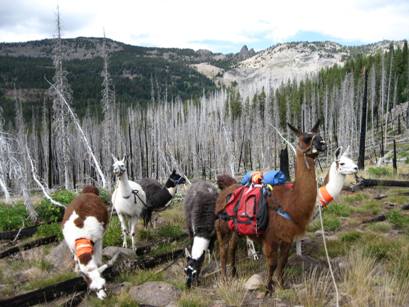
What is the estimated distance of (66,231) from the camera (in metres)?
6.77

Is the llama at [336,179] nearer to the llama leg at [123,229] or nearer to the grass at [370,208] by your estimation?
the llama leg at [123,229]

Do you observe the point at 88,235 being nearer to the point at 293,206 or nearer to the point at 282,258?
the point at 282,258

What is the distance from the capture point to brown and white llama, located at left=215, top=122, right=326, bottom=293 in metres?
5.90

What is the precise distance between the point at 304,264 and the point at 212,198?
206cm

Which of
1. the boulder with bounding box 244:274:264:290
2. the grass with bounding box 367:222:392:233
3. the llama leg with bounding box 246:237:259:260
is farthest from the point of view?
the grass with bounding box 367:222:392:233

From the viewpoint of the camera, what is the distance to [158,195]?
36.1 feet

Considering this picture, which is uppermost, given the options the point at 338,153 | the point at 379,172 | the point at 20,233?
the point at 338,153

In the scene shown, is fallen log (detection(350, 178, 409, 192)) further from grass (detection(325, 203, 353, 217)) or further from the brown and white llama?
the brown and white llama

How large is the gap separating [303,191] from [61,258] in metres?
5.59

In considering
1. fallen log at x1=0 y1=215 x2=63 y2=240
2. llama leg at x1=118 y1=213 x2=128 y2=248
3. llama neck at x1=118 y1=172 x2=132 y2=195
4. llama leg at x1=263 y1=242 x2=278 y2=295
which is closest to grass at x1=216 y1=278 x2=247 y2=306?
llama leg at x1=263 y1=242 x2=278 y2=295

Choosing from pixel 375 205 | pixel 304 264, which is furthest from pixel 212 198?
pixel 375 205

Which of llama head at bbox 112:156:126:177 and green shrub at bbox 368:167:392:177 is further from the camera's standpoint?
green shrub at bbox 368:167:392:177

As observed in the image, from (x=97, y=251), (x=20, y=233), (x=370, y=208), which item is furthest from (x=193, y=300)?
(x=370, y=208)

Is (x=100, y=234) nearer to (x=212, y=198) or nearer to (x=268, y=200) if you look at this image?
(x=212, y=198)
